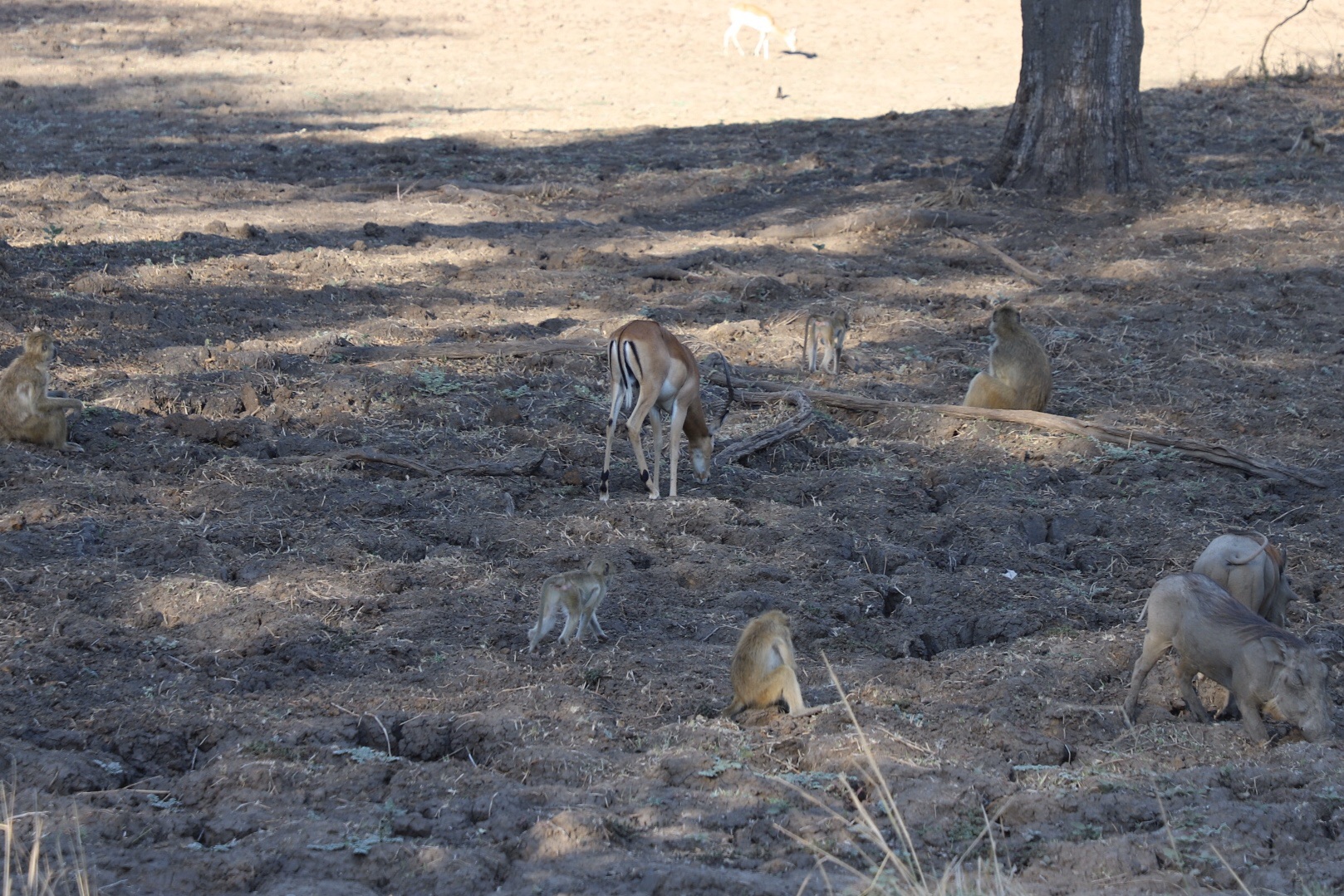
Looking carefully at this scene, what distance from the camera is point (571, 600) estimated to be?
21.0 ft

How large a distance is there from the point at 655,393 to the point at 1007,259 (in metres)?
7.11

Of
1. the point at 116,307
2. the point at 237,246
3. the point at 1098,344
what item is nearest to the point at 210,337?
the point at 116,307

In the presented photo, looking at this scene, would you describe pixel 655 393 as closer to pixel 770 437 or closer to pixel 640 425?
pixel 640 425

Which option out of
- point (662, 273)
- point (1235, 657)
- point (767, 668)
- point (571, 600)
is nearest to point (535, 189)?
point (662, 273)

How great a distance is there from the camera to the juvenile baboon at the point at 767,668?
5.73 m

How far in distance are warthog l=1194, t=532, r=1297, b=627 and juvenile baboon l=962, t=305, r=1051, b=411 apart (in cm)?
384

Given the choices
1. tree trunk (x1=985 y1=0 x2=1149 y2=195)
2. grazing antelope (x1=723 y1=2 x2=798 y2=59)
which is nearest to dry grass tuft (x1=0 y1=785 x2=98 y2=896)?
tree trunk (x1=985 y1=0 x2=1149 y2=195)

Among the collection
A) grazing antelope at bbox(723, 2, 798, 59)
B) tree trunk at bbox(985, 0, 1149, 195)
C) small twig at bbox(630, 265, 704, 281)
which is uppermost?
grazing antelope at bbox(723, 2, 798, 59)

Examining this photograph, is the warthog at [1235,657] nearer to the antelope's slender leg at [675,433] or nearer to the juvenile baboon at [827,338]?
the antelope's slender leg at [675,433]

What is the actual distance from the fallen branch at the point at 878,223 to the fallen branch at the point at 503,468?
764 centimetres

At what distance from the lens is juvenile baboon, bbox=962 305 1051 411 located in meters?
10.3

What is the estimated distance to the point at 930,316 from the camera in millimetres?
13375

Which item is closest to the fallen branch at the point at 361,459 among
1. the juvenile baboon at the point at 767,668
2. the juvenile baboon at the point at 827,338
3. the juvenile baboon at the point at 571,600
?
the juvenile baboon at the point at 571,600

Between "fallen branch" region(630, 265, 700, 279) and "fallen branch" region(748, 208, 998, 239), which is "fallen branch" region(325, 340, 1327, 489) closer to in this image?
"fallen branch" region(630, 265, 700, 279)
